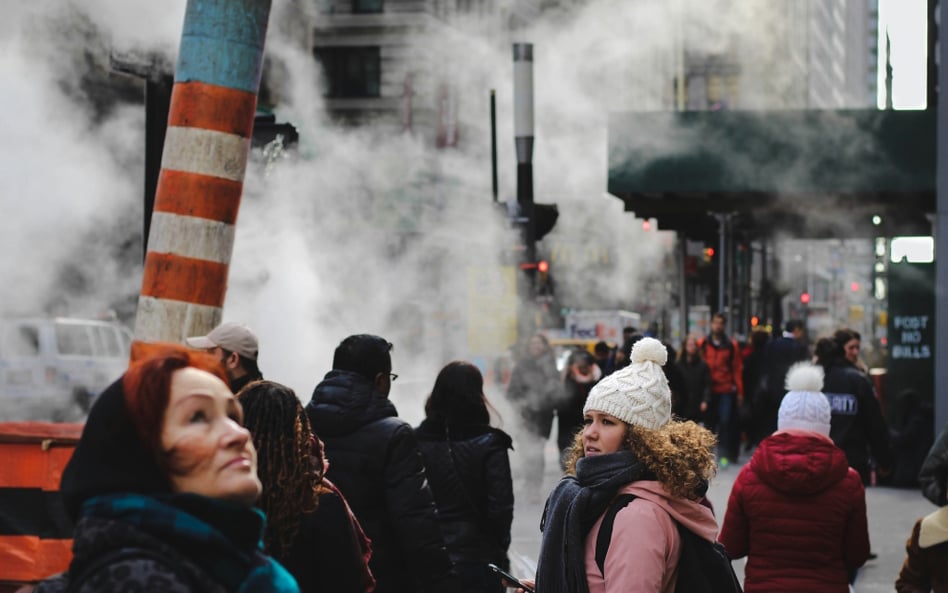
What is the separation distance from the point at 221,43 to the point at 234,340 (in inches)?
49.7

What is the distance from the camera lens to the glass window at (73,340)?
1539 centimetres

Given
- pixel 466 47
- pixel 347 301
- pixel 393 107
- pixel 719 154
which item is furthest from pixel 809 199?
pixel 393 107

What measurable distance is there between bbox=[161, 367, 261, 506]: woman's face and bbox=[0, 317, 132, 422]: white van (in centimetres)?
1203

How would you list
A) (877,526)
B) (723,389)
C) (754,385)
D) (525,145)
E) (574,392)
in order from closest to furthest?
(877,526)
(574,392)
(525,145)
(754,385)
(723,389)

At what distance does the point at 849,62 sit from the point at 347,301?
150 meters

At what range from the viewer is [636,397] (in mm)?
3316

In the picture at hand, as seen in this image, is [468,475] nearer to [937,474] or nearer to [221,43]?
[937,474]

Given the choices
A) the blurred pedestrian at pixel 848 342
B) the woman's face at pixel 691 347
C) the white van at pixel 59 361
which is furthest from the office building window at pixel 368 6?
the blurred pedestrian at pixel 848 342

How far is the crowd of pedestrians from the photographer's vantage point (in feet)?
6.18

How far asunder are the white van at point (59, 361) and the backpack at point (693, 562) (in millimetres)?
11132

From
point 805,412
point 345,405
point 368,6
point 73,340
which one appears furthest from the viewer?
point 368,6

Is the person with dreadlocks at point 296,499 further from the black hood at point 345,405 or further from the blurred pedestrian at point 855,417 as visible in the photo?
the blurred pedestrian at point 855,417

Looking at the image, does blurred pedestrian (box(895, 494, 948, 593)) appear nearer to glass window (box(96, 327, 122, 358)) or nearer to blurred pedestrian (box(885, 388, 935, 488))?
blurred pedestrian (box(885, 388, 935, 488))

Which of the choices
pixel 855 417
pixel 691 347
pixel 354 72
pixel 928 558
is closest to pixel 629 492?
pixel 928 558
